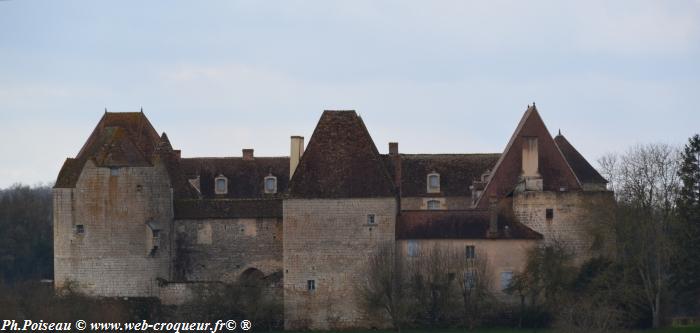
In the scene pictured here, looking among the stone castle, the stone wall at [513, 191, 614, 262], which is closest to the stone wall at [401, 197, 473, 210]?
the stone castle

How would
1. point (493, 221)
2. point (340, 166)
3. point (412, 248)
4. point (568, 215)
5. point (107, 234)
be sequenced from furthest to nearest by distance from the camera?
point (107, 234) < point (568, 215) < point (412, 248) < point (493, 221) < point (340, 166)

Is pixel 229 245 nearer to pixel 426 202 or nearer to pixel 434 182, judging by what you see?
pixel 426 202

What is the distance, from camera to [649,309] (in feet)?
235

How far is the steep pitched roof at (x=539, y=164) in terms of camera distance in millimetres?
75750

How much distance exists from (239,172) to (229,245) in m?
9.42

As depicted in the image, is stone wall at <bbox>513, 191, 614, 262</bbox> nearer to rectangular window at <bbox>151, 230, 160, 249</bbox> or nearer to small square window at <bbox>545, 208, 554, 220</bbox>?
small square window at <bbox>545, 208, 554, 220</bbox>

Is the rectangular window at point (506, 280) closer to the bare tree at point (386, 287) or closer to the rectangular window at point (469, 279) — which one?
the rectangular window at point (469, 279)

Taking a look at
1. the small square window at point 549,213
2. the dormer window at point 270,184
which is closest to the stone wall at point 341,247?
the small square window at point 549,213

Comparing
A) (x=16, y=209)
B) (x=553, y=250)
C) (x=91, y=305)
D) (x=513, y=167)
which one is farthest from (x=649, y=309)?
(x=16, y=209)

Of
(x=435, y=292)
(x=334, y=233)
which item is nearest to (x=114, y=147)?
(x=334, y=233)

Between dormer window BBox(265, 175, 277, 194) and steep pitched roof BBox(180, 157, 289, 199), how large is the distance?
169mm

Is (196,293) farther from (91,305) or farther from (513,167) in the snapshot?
(513,167)

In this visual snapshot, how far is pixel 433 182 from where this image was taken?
85812 mm

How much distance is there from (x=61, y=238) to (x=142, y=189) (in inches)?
163
